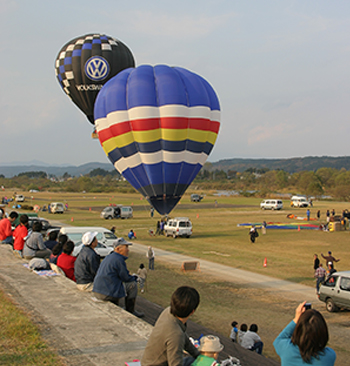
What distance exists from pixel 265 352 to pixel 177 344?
6570mm

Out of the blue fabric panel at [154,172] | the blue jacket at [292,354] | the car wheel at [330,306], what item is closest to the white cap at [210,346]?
the blue jacket at [292,354]

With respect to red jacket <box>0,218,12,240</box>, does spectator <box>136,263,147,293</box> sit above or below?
below

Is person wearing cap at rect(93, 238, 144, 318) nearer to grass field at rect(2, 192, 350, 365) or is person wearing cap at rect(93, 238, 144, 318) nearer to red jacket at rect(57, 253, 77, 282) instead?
red jacket at rect(57, 253, 77, 282)

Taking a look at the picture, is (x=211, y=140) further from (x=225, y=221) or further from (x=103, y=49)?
(x=225, y=221)

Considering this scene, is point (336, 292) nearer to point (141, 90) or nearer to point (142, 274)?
point (142, 274)

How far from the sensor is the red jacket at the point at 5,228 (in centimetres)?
1473

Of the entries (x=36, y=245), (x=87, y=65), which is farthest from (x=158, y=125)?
(x=36, y=245)

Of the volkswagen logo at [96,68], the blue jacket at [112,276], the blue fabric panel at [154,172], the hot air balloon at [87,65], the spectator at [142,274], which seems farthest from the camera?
the hot air balloon at [87,65]

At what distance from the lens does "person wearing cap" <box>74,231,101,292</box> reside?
824cm

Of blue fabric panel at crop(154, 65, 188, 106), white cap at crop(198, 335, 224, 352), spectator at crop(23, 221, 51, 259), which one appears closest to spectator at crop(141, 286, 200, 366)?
white cap at crop(198, 335, 224, 352)

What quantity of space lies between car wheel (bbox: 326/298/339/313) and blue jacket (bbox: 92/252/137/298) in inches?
341

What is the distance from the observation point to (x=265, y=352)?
387 inches

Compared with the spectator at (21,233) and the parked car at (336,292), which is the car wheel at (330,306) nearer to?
the parked car at (336,292)

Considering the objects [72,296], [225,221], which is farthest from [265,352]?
[225,221]
